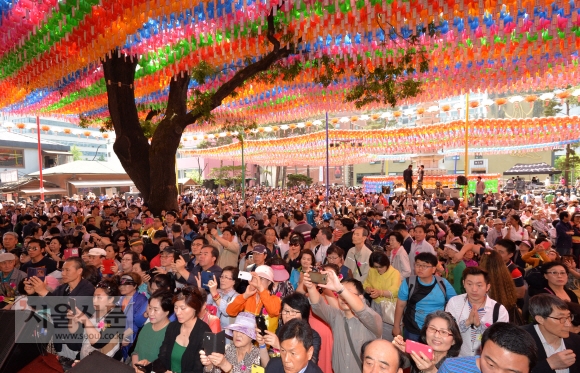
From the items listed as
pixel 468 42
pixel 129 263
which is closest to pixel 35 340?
pixel 129 263

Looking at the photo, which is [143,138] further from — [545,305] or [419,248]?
[545,305]

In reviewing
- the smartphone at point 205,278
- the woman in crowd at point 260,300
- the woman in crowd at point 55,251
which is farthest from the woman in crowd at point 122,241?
the woman in crowd at point 260,300

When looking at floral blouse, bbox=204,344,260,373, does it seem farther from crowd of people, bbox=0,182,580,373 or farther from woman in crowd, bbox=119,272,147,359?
woman in crowd, bbox=119,272,147,359

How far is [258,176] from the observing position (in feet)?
180

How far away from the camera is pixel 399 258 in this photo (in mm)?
5496

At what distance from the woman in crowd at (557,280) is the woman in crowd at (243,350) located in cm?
271

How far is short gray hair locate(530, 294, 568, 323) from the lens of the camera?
295 cm

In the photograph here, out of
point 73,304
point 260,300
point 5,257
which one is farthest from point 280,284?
point 5,257

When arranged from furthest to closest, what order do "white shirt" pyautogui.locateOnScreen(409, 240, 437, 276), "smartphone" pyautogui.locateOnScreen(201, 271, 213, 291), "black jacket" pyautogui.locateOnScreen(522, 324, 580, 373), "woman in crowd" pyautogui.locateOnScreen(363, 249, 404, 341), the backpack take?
1. "white shirt" pyautogui.locateOnScreen(409, 240, 437, 276)
2. "smartphone" pyautogui.locateOnScreen(201, 271, 213, 291)
3. "woman in crowd" pyautogui.locateOnScreen(363, 249, 404, 341)
4. the backpack
5. "black jacket" pyautogui.locateOnScreen(522, 324, 580, 373)

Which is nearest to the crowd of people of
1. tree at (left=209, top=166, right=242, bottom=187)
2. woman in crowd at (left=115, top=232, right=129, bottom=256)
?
woman in crowd at (left=115, top=232, right=129, bottom=256)

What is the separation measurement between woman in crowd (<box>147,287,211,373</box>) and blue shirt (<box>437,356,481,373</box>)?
185cm

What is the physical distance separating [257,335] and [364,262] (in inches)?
103

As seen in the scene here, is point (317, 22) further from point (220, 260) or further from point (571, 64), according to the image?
point (571, 64)

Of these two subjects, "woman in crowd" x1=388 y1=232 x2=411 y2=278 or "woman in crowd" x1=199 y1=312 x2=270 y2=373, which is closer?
"woman in crowd" x1=199 y1=312 x2=270 y2=373
